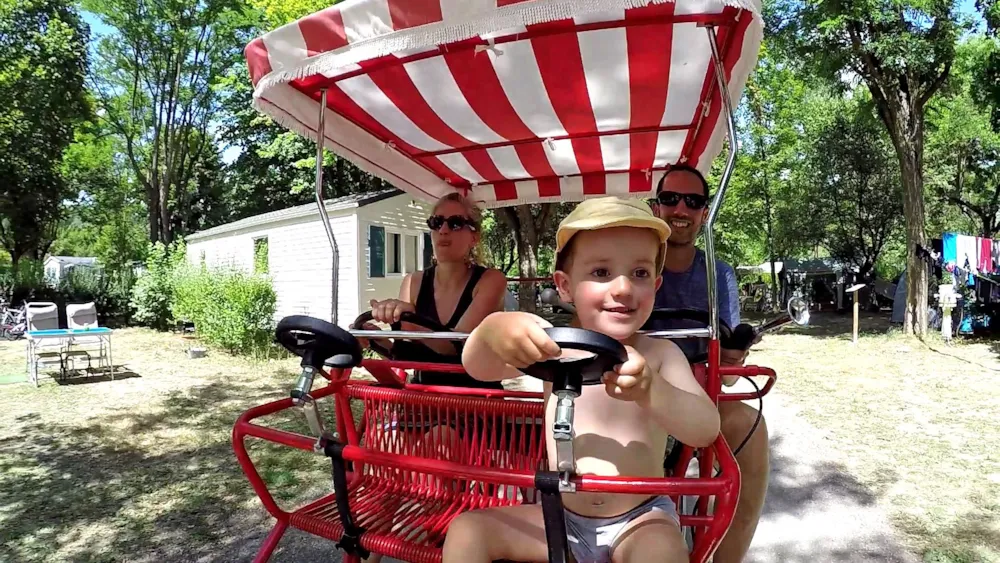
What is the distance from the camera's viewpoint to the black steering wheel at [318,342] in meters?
1.55

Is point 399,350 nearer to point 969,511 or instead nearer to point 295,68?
point 295,68

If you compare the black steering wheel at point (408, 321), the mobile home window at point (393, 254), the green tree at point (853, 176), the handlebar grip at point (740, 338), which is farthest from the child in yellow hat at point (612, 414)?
the green tree at point (853, 176)

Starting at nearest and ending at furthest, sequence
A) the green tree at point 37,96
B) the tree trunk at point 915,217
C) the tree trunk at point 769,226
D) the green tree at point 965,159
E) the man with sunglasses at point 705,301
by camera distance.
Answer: the man with sunglasses at point 705,301 → the tree trunk at point 915,217 → the green tree at point 965,159 → the green tree at point 37,96 → the tree trunk at point 769,226

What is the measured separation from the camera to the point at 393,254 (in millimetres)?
14242

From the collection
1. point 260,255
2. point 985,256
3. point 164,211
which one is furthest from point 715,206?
point 164,211

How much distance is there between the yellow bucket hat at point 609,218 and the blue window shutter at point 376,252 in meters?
11.7

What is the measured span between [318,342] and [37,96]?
25089 millimetres

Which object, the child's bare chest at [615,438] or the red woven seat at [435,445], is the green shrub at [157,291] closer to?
the red woven seat at [435,445]

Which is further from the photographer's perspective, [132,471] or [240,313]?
[240,313]

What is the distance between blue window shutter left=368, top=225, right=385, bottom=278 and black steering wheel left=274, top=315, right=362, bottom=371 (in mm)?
11417

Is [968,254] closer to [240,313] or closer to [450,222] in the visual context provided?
[450,222]

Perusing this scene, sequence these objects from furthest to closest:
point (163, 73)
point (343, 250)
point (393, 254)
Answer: point (163, 73) → point (393, 254) → point (343, 250)

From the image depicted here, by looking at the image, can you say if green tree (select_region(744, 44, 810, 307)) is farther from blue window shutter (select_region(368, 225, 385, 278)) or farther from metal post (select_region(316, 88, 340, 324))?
metal post (select_region(316, 88, 340, 324))

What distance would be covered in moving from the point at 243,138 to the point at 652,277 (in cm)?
2709
